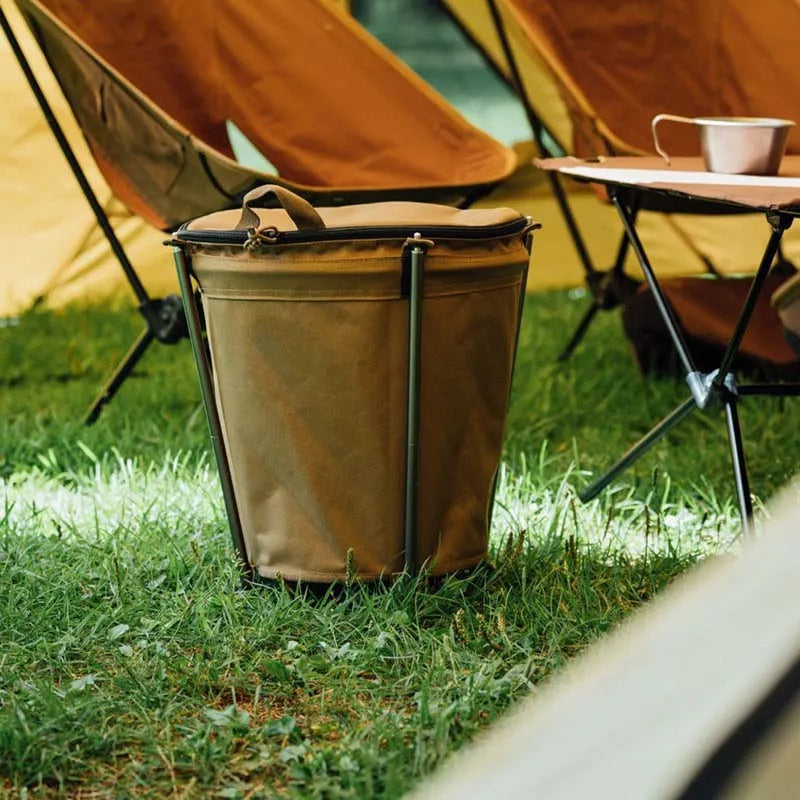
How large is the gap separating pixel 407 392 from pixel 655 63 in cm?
182

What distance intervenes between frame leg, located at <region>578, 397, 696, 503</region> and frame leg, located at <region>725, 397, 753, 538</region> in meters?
0.09

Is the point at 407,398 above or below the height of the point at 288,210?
below

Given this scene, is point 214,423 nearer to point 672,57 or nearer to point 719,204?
point 719,204

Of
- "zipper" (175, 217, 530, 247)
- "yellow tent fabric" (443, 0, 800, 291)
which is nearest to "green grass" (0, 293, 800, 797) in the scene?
"zipper" (175, 217, 530, 247)

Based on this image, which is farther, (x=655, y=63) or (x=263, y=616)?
(x=655, y=63)

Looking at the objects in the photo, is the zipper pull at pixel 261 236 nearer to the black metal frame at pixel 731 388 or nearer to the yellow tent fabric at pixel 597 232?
the black metal frame at pixel 731 388

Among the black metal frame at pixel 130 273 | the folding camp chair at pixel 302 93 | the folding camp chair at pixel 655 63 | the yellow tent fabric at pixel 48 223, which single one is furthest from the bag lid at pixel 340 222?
the yellow tent fabric at pixel 48 223

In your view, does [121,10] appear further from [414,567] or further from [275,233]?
[414,567]

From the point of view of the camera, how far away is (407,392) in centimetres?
147

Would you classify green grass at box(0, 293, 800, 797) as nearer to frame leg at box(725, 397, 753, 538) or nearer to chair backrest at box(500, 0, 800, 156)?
frame leg at box(725, 397, 753, 538)

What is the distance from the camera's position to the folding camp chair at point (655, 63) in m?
2.81

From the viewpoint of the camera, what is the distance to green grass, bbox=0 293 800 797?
1214mm

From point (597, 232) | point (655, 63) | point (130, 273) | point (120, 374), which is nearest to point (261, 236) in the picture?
point (130, 273)

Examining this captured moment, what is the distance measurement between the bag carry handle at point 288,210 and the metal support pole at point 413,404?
122 millimetres
